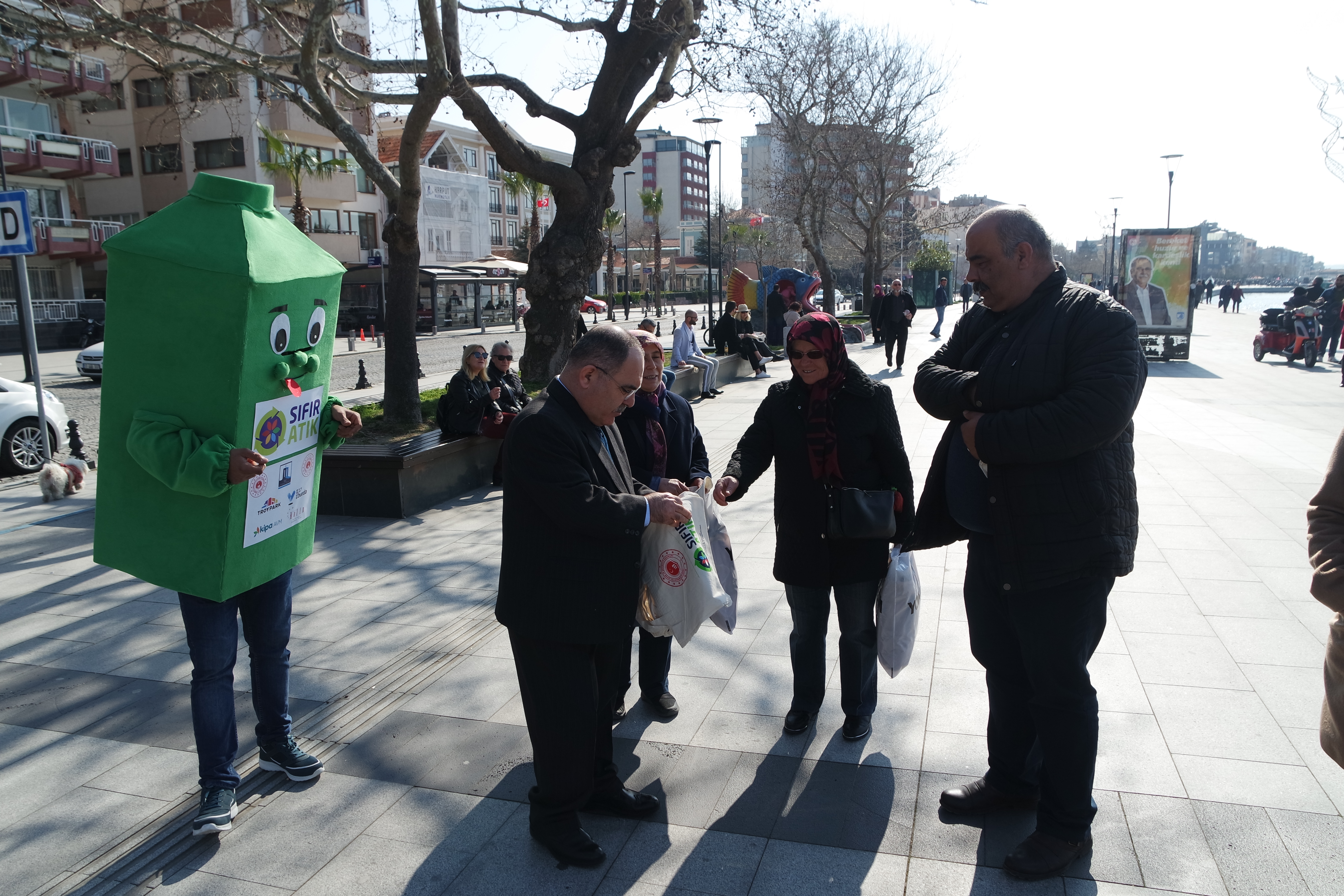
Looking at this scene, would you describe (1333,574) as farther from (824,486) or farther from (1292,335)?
(1292,335)

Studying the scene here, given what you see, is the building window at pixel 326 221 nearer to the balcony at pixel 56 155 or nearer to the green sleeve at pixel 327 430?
the balcony at pixel 56 155

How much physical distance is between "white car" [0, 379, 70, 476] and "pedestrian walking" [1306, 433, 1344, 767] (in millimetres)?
11686

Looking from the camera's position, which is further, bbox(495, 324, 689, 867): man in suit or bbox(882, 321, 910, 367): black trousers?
bbox(882, 321, 910, 367): black trousers

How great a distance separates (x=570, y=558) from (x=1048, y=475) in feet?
4.87

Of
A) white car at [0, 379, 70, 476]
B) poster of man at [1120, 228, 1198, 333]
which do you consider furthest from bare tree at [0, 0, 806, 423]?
poster of man at [1120, 228, 1198, 333]

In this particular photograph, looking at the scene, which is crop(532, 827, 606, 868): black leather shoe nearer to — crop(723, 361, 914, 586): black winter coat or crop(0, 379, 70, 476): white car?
crop(723, 361, 914, 586): black winter coat

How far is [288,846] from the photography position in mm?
3068

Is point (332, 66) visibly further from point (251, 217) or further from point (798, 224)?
point (798, 224)

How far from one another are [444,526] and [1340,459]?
657 centimetres

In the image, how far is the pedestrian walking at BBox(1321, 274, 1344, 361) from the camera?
63.0ft

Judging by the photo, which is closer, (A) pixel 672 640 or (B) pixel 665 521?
Result: (B) pixel 665 521

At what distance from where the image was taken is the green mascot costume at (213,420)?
2928 millimetres

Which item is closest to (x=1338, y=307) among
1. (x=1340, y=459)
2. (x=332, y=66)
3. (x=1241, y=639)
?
(x=1241, y=639)

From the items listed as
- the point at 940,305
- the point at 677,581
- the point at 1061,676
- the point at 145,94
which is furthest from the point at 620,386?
the point at 145,94
